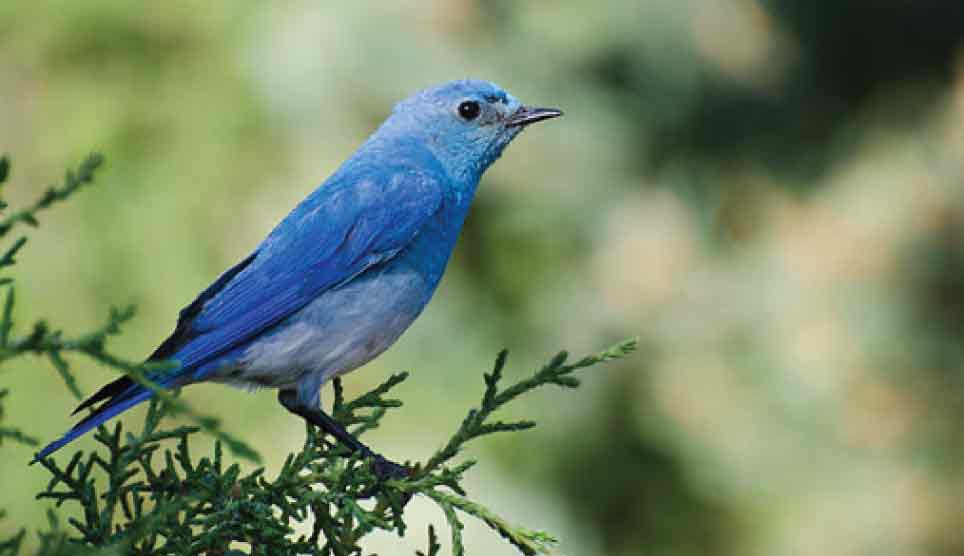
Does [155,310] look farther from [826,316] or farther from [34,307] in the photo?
[826,316]

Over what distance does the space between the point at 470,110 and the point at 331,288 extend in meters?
0.85

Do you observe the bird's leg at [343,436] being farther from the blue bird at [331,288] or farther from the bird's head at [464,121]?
the bird's head at [464,121]

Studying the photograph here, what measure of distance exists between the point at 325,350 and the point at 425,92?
1.07 metres

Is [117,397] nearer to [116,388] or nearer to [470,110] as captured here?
[116,388]

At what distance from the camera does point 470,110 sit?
3986 mm

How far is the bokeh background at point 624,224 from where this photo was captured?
5.13 m

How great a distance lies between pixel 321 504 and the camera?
8.99 ft

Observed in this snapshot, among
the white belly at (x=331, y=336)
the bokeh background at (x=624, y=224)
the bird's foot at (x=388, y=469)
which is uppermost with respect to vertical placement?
the bokeh background at (x=624, y=224)

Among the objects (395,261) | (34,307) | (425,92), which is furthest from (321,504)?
(34,307)

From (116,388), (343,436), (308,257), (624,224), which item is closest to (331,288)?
(308,257)

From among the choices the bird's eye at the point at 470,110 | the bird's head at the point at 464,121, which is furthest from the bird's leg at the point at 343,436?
the bird's eye at the point at 470,110

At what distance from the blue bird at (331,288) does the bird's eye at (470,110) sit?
213 millimetres

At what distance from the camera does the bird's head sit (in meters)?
3.93

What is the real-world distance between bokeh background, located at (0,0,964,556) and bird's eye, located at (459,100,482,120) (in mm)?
1377
